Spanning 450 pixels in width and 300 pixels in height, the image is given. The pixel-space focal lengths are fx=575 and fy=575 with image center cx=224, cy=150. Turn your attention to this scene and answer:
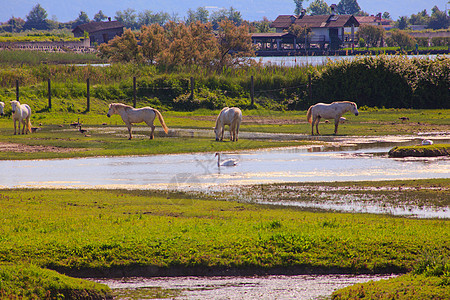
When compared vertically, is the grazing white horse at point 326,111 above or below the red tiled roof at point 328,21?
below

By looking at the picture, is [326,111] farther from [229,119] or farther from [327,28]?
[327,28]

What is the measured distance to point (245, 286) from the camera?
9703mm

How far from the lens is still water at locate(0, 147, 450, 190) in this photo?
17.7 meters

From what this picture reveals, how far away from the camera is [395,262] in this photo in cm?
1021

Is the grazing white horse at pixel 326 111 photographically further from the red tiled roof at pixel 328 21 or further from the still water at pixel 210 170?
the red tiled roof at pixel 328 21

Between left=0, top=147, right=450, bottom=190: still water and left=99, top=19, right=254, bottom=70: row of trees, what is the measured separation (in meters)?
30.4

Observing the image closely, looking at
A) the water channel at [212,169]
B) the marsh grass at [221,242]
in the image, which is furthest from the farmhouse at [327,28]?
the marsh grass at [221,242]

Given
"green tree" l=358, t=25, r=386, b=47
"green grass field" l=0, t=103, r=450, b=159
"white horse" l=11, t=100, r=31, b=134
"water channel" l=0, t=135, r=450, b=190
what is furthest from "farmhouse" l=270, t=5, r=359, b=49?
"water channel" l=0, t=135, r=450, b=190

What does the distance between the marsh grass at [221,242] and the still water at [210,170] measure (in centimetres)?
519

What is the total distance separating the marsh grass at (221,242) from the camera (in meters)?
10.3

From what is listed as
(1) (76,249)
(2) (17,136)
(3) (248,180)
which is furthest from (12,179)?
(2) (17,136)

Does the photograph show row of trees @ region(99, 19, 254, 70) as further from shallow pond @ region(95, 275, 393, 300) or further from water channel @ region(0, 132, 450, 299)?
shallow pond @ region(95, 275, 393, 300)

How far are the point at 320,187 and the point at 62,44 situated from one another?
359 ft

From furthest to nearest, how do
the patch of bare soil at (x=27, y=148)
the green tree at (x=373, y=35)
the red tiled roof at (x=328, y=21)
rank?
the green tree at (x=373, y=35), the red tiled roof at (x=328, y=21), the patch of bare soil at (x=27, y=148)
